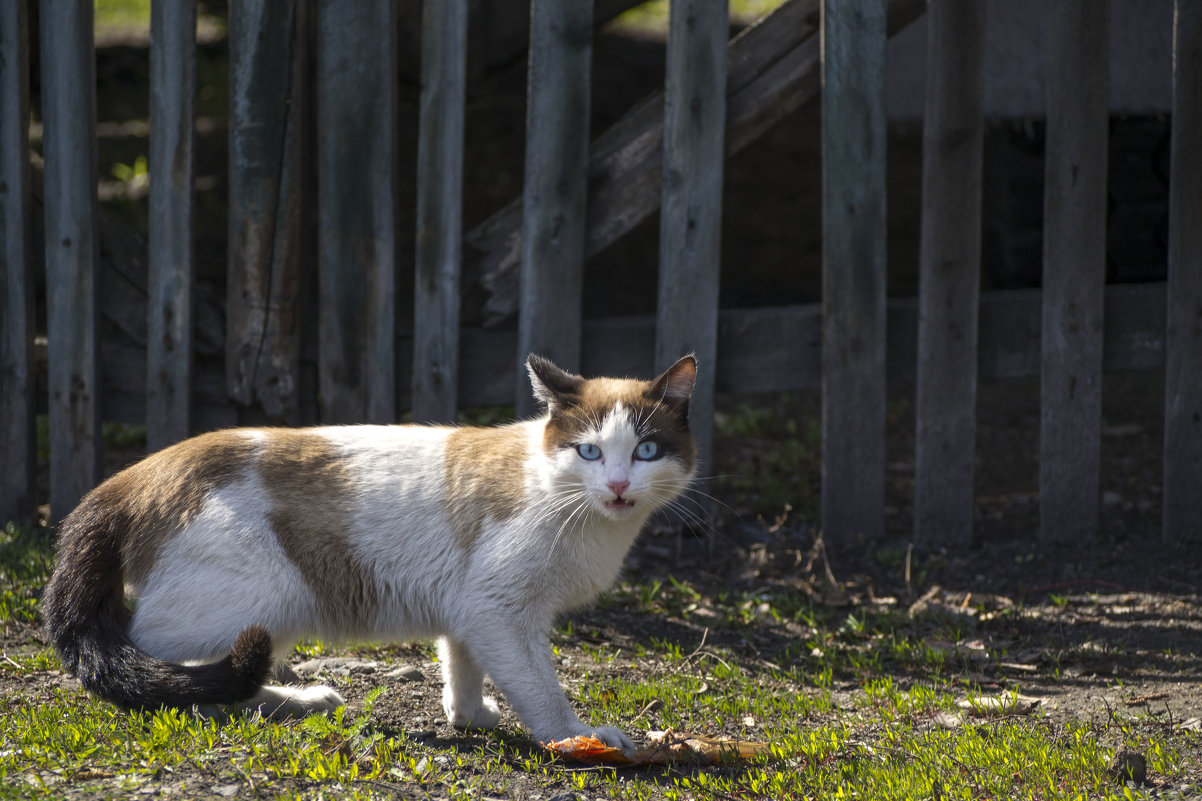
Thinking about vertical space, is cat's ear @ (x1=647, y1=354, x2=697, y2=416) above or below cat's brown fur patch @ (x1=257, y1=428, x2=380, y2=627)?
above

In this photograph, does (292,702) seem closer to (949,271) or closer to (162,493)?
(162,493)

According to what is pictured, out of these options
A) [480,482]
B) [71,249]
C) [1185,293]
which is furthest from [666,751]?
[71,249]

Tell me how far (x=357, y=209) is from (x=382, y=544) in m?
2.22

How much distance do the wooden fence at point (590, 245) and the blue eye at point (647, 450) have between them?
1763 mm

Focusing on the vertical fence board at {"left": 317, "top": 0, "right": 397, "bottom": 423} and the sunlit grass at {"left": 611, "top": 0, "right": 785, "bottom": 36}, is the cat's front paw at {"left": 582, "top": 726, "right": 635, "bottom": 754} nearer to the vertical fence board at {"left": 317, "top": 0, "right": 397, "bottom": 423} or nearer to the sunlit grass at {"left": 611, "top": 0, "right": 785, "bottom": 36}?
the vertical fence board at {"left": 317, "top": 0, "right": 397, "bottom": 423}

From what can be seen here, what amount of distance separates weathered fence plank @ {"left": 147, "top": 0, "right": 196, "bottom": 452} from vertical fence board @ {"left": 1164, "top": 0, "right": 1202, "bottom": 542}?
463cm

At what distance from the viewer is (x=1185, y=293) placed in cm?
516

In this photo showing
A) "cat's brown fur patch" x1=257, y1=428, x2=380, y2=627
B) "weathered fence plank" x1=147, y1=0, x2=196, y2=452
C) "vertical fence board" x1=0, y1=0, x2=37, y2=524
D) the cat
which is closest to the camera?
the cat

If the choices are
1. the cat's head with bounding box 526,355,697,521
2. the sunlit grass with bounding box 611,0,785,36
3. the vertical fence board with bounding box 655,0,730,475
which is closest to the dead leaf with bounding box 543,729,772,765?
the cat's head with bounding box 526,355,697,521

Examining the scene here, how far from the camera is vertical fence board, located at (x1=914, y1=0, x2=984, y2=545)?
5035 millimetres

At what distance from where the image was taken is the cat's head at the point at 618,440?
11.4ft

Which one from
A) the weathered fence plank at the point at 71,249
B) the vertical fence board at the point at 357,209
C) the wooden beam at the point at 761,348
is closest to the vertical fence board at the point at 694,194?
the wooden beam at the point at 761,348

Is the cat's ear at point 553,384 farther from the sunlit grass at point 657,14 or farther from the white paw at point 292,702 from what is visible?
the sunlit grass at point 657,14

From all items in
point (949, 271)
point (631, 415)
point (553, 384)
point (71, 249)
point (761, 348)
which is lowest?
point (631, 415)
